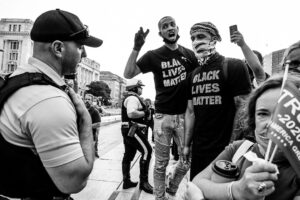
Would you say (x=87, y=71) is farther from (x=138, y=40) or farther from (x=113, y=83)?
(x=138, y=40)

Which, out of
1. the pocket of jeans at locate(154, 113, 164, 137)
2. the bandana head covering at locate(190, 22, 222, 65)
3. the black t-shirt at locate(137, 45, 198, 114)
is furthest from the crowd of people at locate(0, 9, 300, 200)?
the pocket of jeans at locate(154, 113, 164, 137)

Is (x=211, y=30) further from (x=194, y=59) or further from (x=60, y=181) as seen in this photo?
(x=60, y=181)

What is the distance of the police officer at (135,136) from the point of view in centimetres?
432

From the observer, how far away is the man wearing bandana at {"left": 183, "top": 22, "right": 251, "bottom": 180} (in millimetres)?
2273

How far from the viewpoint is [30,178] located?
1194mm

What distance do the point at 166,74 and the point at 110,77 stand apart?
417 feet

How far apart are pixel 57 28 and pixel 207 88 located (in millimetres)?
1476

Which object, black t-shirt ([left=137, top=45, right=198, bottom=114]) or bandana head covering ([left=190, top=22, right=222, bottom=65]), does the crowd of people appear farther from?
black t-shirt ([left=137, top=45, right=198, bottom=114])

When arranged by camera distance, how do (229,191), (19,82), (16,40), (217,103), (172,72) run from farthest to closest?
(16,40) < (172,72) < (217,103) < (19,82) < (229,191)

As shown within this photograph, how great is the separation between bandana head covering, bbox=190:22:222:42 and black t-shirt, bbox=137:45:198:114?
53cm

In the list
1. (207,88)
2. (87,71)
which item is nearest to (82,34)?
(207,88)

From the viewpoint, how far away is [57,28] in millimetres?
1375

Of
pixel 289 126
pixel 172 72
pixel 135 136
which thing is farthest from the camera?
pixel 135 136

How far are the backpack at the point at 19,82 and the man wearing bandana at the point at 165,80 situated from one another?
5.99ft
